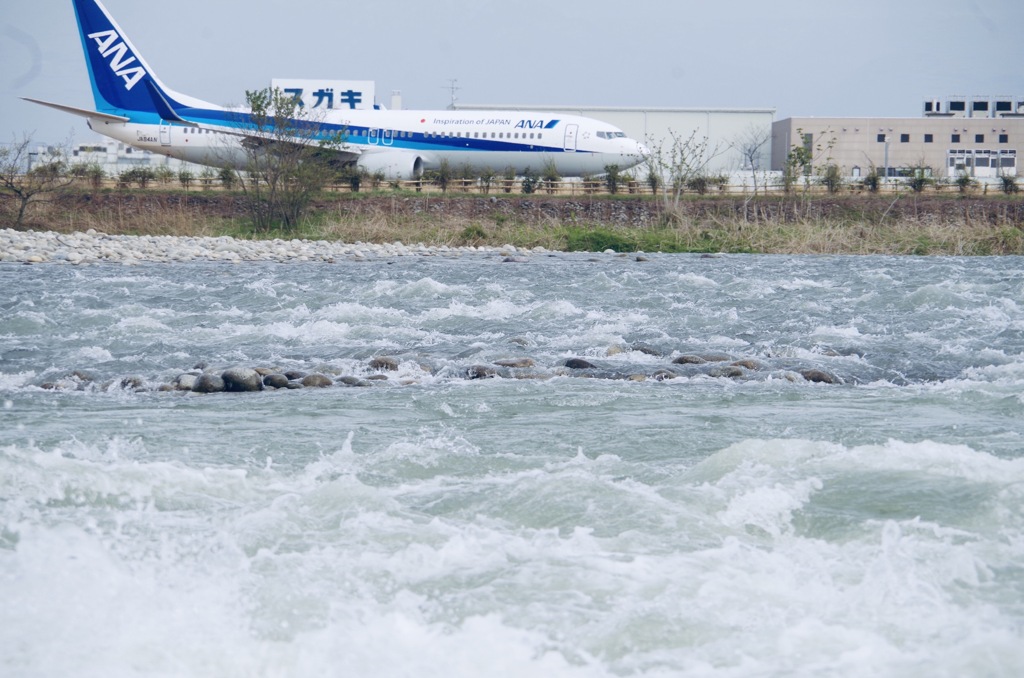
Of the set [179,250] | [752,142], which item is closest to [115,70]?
[179,250]

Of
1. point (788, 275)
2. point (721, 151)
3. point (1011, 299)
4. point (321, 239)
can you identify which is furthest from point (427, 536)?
point (721, 151)

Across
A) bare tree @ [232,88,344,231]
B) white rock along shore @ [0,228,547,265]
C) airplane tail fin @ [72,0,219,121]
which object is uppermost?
airplane tail fin @ [72,0,219,121]

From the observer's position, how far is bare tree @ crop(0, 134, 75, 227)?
33.0 meters

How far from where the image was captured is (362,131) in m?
39.1

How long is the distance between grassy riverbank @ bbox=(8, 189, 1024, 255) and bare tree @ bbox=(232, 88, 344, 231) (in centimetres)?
72

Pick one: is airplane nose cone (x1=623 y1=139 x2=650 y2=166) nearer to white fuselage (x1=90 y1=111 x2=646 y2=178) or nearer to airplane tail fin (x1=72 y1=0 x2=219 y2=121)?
white fuselage (x1=90 y1=111 x2=646 y2=178)

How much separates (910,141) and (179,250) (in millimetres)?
47333

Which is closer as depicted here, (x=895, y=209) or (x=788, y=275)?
(x=788, y=275)

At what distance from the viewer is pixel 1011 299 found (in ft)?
51.6

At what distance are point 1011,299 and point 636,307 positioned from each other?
5395 mm

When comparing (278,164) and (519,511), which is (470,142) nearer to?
(278,164)

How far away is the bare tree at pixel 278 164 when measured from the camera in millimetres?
32250

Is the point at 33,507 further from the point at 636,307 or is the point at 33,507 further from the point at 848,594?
the point at 636,307

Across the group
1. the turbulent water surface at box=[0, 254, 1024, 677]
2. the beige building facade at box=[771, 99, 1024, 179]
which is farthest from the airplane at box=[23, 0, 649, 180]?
→ the turbulent water surface at box=[0, 254, 1024, 677]
